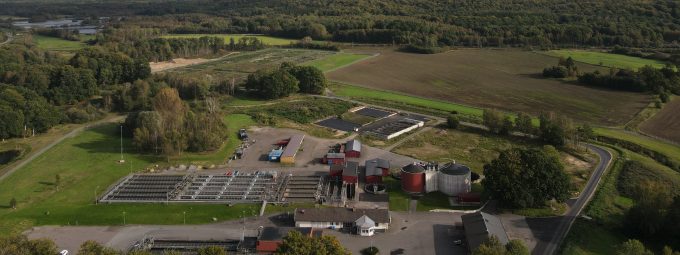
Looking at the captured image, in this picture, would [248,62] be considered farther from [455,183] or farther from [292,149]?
[455,183]

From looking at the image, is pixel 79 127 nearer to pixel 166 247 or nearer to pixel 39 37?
pixel 166 247

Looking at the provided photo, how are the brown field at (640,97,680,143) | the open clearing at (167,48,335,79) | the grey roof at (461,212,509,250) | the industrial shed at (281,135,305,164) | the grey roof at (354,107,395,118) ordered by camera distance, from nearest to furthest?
the grey roof at (461,212,509,250) < the industrial shed at (281,135,305,164) < the brown field at (640,97,680,143) < the grey roof at (354,107,395,118) < the open clearing at (167,48,335,79)

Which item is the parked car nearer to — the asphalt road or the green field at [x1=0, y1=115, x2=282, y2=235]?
the green field at [x1=0, y1=115, x2=282, y2=235]

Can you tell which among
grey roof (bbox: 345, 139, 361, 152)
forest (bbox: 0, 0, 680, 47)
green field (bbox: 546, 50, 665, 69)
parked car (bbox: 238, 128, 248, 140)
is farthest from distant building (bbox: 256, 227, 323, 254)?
forest (bbox: 0, 0, 680, 47)

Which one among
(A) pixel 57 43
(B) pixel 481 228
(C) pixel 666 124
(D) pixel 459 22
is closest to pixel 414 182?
(B) pixel 481 228

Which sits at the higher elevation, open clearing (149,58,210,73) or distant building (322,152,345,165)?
open clearing (149,58,210,73)

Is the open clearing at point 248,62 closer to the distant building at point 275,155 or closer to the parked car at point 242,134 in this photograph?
the parked car at point 242,134

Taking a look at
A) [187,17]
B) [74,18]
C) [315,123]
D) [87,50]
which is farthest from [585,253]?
[74,18]
